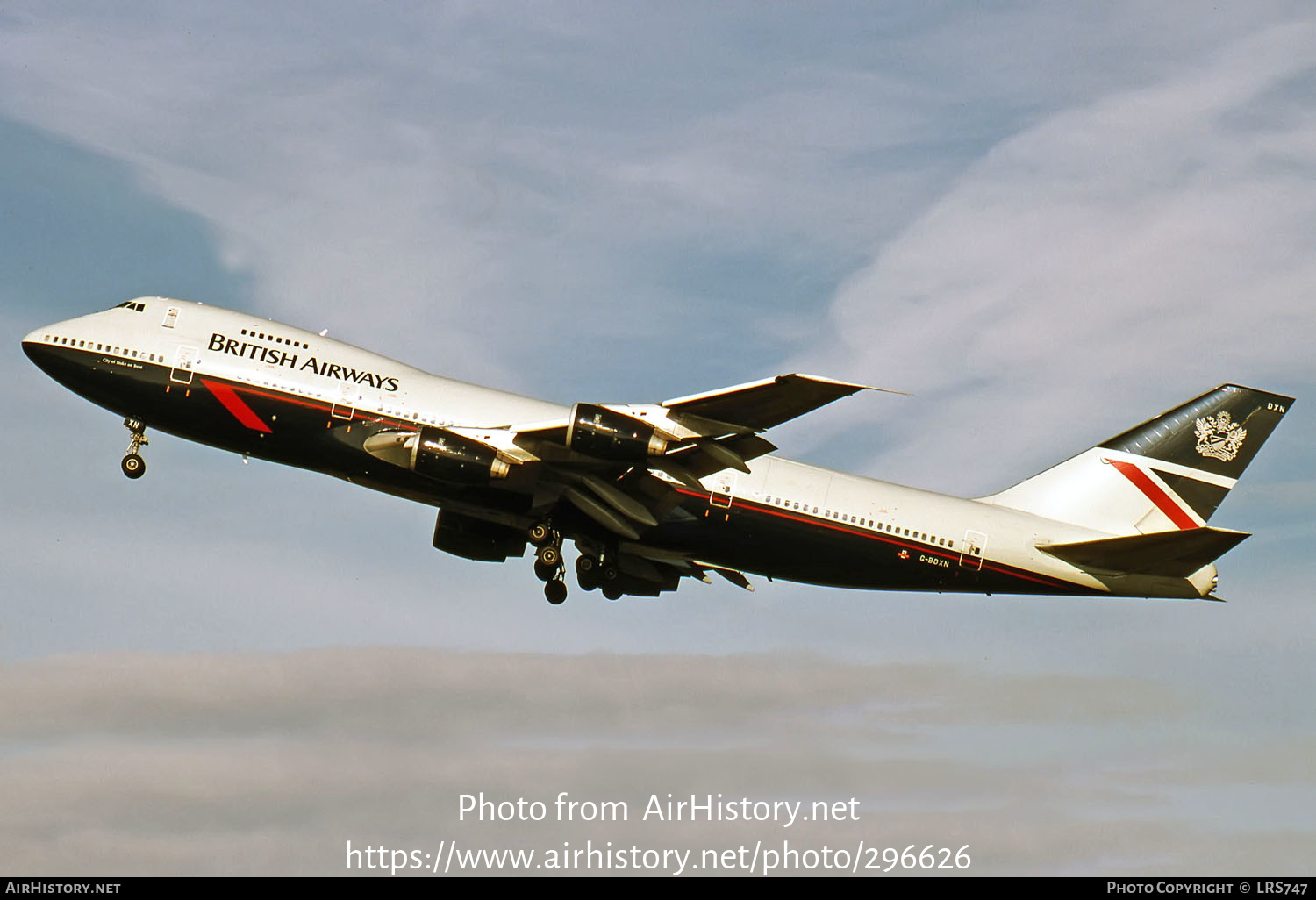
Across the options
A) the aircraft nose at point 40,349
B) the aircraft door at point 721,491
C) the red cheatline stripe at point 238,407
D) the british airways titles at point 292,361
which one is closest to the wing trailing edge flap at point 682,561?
the aircraft door at point 721,491

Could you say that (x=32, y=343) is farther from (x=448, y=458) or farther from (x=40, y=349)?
(x=448, y=458)

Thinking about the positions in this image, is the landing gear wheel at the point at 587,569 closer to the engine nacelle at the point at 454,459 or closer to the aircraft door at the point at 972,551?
the engine nacelle at the point at 454,459

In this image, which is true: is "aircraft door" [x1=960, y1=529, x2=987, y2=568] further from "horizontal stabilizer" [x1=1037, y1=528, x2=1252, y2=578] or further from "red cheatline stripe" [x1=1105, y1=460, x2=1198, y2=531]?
"red cheatline stripe" [x1=1105, y1=460, x2=1198, y2=531]

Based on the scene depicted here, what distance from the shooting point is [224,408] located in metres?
37.6

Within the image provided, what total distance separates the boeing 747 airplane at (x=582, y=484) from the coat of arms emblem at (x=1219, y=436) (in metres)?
0.06

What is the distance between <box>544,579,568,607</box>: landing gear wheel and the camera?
40688 millimetres

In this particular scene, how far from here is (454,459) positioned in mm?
35719

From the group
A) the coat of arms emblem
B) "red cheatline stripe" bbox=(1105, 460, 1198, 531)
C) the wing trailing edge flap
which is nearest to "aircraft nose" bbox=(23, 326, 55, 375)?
the wing trailing edge flap

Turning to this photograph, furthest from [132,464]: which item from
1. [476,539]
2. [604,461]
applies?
[604,461]

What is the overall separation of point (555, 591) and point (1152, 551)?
56.6 feet

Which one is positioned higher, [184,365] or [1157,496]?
[1157,496]

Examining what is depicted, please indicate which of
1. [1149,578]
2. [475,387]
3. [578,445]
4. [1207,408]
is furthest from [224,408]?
[1207,408]

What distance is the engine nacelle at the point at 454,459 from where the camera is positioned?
3562 centimetres

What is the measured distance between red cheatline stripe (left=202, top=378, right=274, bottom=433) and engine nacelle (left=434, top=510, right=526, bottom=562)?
650 cm
